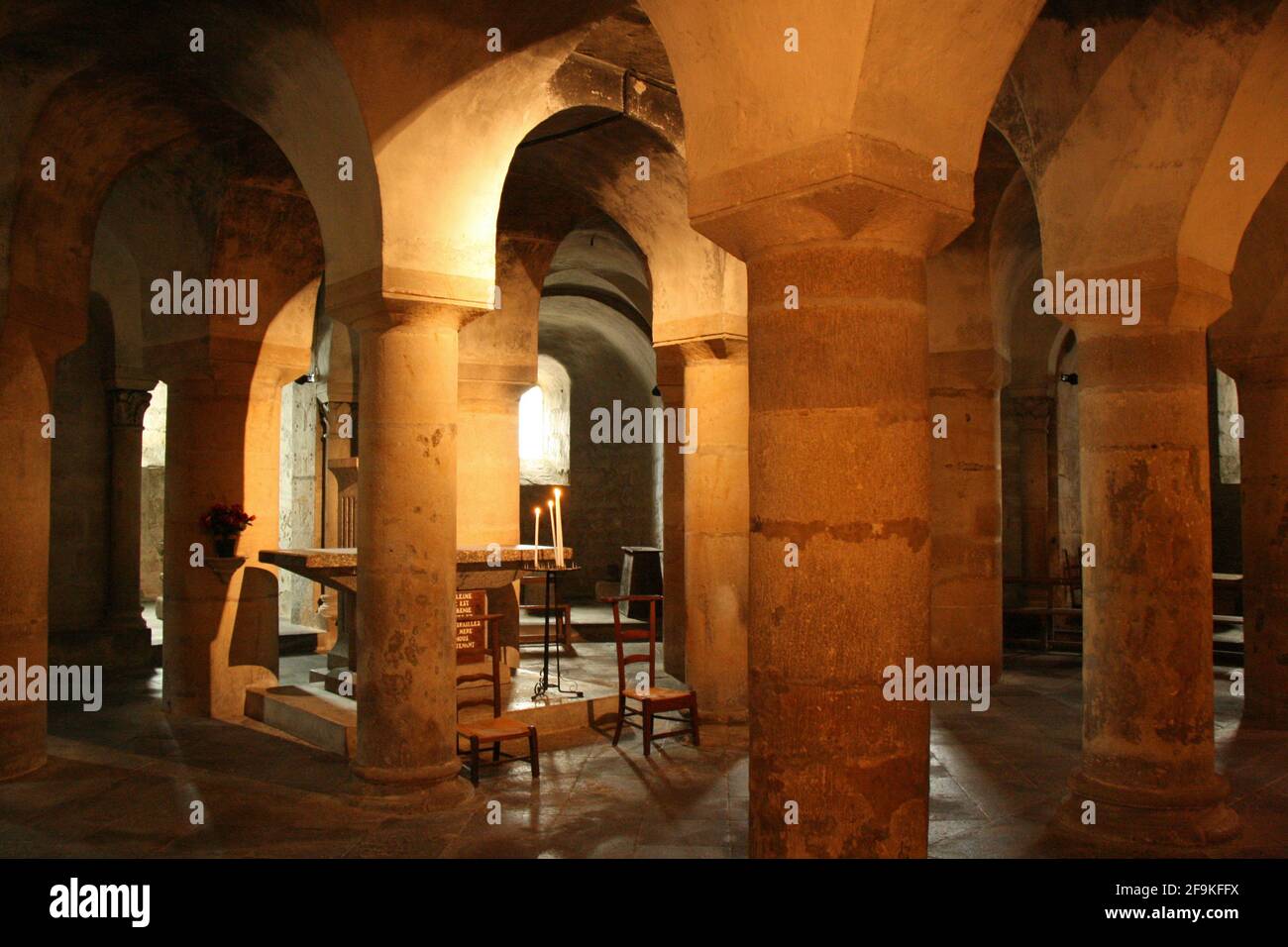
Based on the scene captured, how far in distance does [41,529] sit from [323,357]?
6.21 metres

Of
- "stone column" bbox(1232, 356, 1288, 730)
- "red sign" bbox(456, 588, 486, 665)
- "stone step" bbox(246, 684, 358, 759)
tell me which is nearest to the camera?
"stone step" bbox(246, 684, 358, 759)

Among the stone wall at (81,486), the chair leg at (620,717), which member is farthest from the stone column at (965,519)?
the stone wall at (81,486)

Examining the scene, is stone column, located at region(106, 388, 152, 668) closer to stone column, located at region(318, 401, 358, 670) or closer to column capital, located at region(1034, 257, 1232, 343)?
stone column, located at region(318, 401, 358, 670)

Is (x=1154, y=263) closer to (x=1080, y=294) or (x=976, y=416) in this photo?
(x=1080, y=294)

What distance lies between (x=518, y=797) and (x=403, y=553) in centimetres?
162

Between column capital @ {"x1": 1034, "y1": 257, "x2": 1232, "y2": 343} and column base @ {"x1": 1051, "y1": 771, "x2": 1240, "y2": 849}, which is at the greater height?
column capital @ {"x1": 1034, "y1": 257, "x2": 1232, "y2": 343}

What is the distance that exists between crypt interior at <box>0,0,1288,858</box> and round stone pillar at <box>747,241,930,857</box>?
12mm

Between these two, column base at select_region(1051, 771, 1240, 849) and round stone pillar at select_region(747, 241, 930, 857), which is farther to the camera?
column base at select_region(1051, 771, 1240, 849)

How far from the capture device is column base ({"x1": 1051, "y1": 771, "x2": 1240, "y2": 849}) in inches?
207

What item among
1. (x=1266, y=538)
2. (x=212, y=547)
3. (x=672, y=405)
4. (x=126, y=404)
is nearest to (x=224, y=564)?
(x=212, y=547)

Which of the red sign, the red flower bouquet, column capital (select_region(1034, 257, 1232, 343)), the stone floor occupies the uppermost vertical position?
column capital (select_region(1034, 257, 1232, 343))

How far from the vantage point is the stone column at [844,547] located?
10.4 ft

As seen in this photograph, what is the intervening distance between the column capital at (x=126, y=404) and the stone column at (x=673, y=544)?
5.74m

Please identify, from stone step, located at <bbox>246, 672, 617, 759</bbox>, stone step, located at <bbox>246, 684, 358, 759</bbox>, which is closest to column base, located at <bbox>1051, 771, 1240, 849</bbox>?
stone step, located at <bbox>246, 672, 617, 759</bbox>
